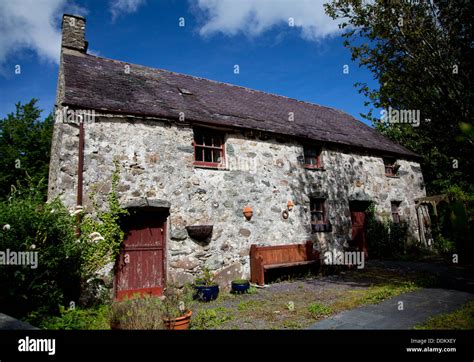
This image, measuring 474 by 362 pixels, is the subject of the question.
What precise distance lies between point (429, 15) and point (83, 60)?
948 cm

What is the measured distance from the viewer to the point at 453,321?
429 centimetres

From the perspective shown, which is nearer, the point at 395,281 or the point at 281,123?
the point at 395,281

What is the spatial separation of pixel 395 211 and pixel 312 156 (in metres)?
5.11

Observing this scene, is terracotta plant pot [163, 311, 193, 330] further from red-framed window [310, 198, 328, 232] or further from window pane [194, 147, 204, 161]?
red-framed window [310, 198, 328, 232]

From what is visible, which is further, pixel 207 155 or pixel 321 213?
pixel 321 213

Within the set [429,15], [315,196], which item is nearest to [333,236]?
[315,196]

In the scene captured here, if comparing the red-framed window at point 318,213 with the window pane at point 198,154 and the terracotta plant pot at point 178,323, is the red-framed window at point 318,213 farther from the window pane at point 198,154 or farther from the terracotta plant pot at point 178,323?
the terracotta plant pot at point 178,323

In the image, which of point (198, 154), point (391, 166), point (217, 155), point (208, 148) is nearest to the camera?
point (198, 154)

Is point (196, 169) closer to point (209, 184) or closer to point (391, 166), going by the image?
point (209, 184)

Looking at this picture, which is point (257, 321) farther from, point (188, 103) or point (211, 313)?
point (188, 103)

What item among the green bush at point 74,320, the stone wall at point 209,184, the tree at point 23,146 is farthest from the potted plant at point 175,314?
the tree at point 23,146

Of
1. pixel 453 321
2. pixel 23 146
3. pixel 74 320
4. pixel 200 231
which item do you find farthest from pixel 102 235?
pixel 23 146

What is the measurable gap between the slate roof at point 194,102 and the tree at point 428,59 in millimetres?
4465
